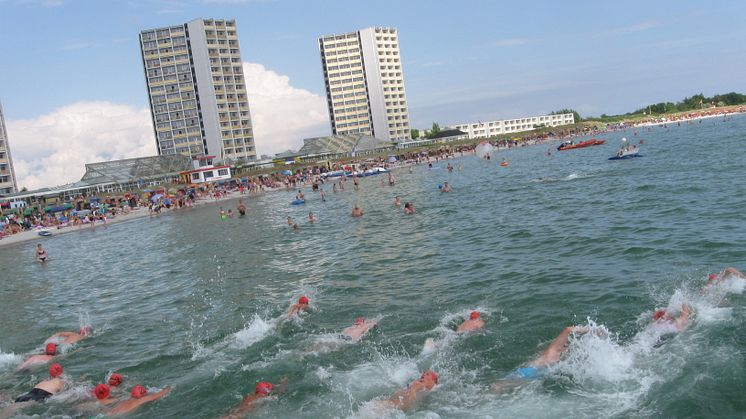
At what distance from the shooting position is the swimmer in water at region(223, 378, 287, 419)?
9158 mm

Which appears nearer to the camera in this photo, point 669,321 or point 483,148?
point 669,321

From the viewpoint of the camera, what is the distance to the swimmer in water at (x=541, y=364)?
8.96 meters

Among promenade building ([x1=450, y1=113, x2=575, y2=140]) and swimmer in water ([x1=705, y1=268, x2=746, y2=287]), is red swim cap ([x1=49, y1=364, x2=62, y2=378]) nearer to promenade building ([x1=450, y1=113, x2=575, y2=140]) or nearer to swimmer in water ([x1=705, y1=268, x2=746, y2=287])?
swimmer in water ([x1=705, y1=268, x2=746, y2=287])

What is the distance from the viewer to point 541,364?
946cm

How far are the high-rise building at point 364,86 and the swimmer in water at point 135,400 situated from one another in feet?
458

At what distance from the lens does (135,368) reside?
39.7ft

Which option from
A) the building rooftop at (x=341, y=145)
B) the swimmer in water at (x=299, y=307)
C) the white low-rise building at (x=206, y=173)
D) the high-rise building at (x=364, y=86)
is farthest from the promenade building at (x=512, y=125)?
the swimmer in water at (x=299, y=307)

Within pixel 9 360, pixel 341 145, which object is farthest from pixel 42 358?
pixel 341 145

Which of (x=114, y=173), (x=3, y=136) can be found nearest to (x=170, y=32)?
(x=3, y=136)

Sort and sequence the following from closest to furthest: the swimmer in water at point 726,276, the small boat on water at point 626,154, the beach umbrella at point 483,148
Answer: the swimmer in water at point 726,276 < the small boat on water at point 626,154 < the beach umbrella at point 483,148

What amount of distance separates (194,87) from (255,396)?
11631cm

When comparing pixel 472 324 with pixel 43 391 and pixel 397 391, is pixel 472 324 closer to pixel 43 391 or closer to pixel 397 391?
pixel 397 391

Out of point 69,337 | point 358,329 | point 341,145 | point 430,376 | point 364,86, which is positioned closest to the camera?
point 430,376

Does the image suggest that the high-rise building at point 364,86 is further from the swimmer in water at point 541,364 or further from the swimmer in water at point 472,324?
the swimmer in water at point 541,364
